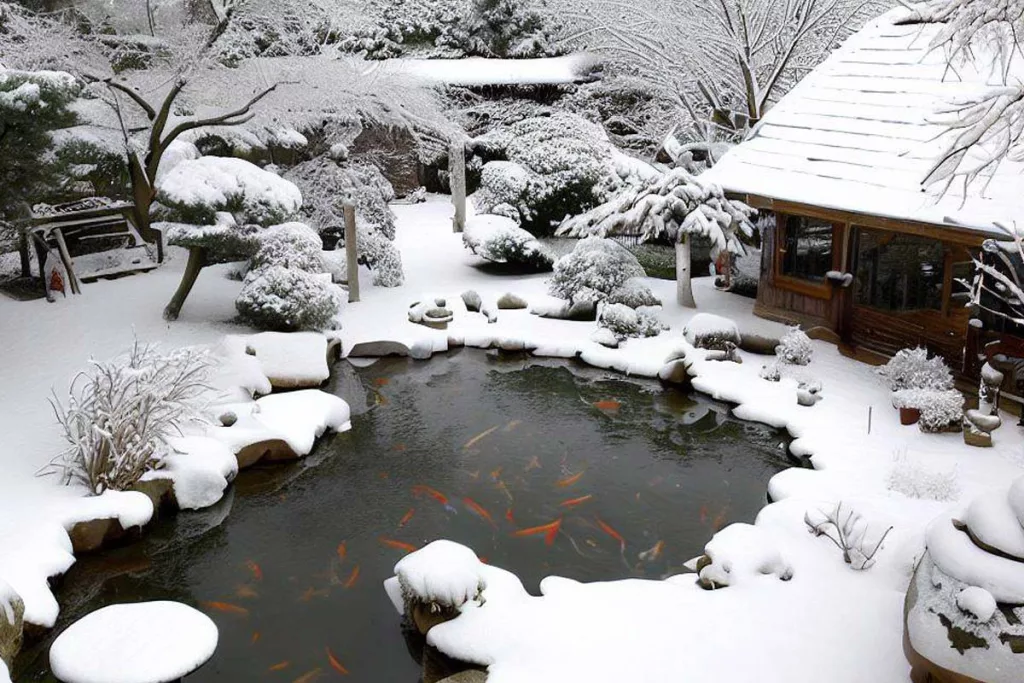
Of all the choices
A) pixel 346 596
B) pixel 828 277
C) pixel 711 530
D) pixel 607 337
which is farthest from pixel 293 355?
pixel 828 277

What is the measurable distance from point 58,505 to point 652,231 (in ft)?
31.5

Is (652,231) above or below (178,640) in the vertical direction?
above

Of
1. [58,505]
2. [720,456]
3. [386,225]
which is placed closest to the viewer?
[58,505]

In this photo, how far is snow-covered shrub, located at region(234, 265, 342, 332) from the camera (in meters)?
13.6

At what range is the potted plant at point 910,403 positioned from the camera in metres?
10.7

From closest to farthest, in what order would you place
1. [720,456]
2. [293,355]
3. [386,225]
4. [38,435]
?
[38,435] < [720,456] < [293,355] < [386,225]

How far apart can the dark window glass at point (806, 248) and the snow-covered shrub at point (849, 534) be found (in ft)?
20.7

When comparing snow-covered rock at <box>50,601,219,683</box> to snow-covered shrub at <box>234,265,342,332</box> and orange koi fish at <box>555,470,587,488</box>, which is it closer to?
orange koi fish at <box>555,470,587,488</box>

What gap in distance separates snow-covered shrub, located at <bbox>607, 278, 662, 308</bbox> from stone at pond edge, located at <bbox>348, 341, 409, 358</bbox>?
3358 mm

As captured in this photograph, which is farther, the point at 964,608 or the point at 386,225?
the point at 386,225

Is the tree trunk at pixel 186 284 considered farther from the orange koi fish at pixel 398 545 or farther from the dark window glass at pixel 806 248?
the dark window glass at pixel 806 248

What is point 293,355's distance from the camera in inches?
515

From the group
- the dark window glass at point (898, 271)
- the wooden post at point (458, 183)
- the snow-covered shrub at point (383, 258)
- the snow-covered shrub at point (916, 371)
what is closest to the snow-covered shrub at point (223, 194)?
the snow-covered shrub at point (383, 258)

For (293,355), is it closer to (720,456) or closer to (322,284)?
(322,284)
